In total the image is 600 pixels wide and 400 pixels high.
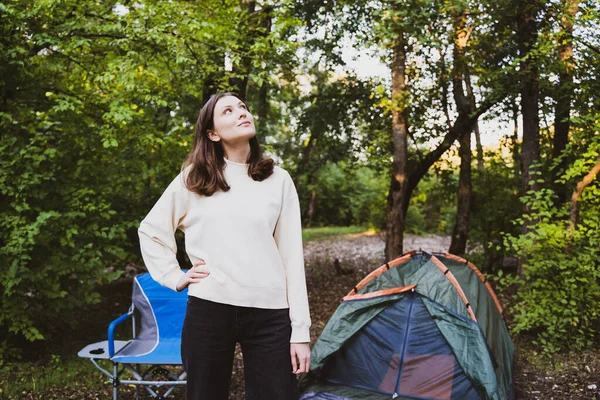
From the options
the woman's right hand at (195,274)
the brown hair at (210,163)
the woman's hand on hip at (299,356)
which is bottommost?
the woman's hand on hip at (299,356)

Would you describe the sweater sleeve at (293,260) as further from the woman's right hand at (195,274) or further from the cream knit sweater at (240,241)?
the woman's right hand at (195,274)

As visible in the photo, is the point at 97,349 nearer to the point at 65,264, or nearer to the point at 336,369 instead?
the point at 65,264

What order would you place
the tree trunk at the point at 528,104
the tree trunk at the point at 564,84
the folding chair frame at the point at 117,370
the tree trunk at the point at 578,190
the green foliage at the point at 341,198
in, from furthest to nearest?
the green foliage at the point at 341,198 < the tree trunk at the point at 528,104 < the tree trunk at the point at 564,84 < the tree trunk at the point at 578,190 < the folding chair frame at the point at 117,370

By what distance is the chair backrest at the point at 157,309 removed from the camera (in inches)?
154

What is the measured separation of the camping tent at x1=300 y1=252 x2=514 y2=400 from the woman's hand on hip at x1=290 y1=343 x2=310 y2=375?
2.35 m

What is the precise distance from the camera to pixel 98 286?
7.50 m

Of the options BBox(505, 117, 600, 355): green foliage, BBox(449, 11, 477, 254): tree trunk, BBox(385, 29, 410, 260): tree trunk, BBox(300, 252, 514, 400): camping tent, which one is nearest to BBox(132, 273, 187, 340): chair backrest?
BBox(300, 252, 514, 400): camping tent

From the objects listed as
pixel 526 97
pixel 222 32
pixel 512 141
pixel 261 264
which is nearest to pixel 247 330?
pixel 261 264

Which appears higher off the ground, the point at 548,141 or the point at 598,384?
the point at 548,141

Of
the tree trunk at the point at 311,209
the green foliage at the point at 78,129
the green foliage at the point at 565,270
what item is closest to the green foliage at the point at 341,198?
the tree trunk at the point at 311,209

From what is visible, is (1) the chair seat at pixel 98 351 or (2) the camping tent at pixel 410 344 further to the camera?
(2) the camping tent at pixel 410 344

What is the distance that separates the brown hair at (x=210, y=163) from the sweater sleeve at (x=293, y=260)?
12cm

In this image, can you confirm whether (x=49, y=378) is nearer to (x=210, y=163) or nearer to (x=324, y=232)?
(x=210, y=163)

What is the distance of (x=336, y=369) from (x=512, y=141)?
589cm
